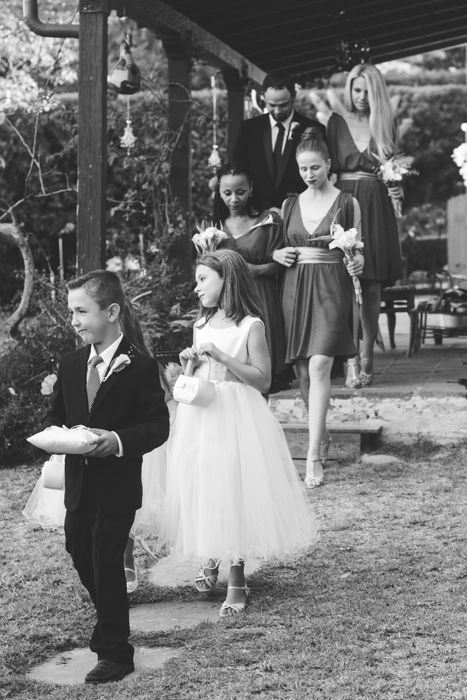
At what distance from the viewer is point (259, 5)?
8.41 meters

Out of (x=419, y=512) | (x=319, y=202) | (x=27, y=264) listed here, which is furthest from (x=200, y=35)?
(x=419, y=512)

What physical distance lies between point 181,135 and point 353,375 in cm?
258

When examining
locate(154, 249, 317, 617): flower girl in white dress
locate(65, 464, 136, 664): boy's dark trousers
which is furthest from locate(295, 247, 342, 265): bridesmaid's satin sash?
locate(65, 464, 136, 664): boy's dark trousers

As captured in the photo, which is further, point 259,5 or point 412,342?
point 412,342

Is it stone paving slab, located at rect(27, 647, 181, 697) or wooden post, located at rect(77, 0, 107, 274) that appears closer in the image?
stone paving slab, located at rect(27, 647, 181, 697)

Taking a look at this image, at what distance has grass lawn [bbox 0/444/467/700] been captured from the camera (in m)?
3.32

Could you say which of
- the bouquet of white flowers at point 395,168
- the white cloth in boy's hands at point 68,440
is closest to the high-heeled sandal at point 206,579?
the white cloth in boy's hands at point 68,440

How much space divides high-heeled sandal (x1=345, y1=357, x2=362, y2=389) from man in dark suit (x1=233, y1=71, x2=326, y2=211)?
136 cm

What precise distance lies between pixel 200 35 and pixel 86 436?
5.97 m

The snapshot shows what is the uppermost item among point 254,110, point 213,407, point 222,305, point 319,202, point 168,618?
point 254,110

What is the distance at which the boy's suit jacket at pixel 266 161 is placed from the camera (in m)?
6.83

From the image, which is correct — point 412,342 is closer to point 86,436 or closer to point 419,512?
point 419,512

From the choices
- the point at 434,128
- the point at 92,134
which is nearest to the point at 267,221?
the point at 92,134

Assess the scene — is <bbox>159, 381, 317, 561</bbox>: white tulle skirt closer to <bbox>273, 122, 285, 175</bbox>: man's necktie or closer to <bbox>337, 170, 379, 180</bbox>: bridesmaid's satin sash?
Result: <bbox>273, 122, 285, 175</bbox>: man's necktie
